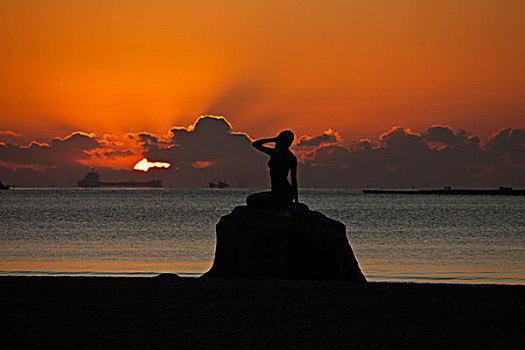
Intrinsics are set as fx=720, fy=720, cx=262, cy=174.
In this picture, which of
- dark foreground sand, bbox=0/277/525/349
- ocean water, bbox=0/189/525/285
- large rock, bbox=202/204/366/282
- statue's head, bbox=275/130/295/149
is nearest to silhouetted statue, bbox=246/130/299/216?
statue's head, bbox=275/130/295/149

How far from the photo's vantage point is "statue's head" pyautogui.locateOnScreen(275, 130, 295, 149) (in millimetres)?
16594

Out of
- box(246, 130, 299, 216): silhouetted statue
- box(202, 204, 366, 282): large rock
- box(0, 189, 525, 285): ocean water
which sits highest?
box(246, 130, 299, 216): silhouetted statue

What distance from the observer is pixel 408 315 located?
406 inches

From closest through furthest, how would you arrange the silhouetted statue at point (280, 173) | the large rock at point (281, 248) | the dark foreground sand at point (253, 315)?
the dark foreground sand at point (253, 315), the large rock at point (281, 248), the silhouetted statue at point (280, 173)

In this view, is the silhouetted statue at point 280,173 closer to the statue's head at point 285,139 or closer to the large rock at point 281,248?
the statue's head at point 285,139

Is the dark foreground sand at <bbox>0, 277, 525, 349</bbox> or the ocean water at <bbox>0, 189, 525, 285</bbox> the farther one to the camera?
the ocean water at <bbox>0, 189, 525, 285</bbox>

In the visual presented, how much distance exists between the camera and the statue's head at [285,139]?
16.6 m

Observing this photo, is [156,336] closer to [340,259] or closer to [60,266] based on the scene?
[340,259]

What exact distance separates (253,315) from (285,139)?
23.1 ft

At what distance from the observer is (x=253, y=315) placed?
1020 centimetres

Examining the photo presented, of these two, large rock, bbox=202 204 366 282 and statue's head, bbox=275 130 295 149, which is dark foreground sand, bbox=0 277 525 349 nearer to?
large rock, bbox=202 204 366 282

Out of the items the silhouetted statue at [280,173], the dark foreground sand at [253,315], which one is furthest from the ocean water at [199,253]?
the dark foreground sand at [253,315]

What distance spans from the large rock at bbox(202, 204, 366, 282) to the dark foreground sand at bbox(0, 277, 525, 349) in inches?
66.8

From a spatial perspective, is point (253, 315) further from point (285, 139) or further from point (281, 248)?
point (285, 139)
